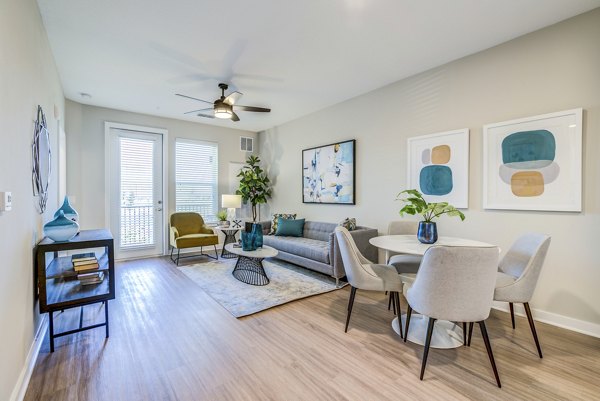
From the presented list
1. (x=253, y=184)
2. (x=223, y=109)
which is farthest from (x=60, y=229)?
(x=253, y=184)

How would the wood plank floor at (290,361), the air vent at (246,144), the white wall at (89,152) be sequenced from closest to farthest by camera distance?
the wood plank floor at (290,361) → the white wall at (89,152) → the air vent at (246,144)

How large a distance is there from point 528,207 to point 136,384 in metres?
3.65

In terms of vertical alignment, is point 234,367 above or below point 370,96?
below

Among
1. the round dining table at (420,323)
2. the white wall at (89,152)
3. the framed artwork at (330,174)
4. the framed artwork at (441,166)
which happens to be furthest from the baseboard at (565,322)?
the white wall at (89,152)

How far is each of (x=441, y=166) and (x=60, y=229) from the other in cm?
391

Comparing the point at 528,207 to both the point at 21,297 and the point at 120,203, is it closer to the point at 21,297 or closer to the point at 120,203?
the point at 21,297

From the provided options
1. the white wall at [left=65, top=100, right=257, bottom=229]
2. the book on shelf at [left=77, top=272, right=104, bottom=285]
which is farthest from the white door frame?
the book on shelf at [left=77, top=272, right=104, bottom=285]

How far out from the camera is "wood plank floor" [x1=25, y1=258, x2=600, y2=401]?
1.77 metres

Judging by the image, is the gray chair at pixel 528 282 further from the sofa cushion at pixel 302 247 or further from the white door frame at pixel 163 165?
the white door frame at pixel 163 165

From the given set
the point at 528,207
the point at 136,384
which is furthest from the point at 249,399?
the point at 528,207

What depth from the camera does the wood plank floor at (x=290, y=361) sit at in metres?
1.77

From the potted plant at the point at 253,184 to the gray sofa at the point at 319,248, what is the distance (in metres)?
1.22

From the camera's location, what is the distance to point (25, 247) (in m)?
1.96

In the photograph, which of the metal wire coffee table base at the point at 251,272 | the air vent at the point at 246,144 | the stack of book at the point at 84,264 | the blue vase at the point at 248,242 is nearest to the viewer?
the stack of book at the point at 84,264
